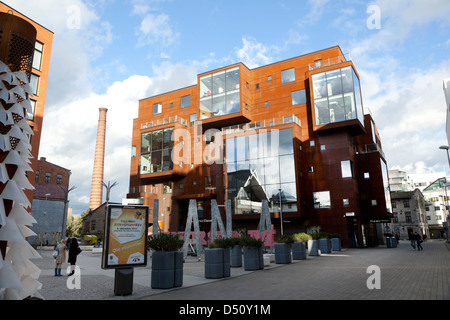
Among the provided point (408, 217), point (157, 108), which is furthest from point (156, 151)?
point (408, 217)

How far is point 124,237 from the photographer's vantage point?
10.4 metres

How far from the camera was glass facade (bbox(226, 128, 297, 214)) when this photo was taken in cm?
3797

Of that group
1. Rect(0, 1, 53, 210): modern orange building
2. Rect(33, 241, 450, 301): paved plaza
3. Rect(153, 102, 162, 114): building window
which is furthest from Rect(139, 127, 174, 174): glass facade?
Rect(33, 241, 450, 301): paved plaza

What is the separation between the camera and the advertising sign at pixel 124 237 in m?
9.96

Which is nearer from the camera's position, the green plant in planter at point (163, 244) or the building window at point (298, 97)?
the green plant in planter at point (163, 244)

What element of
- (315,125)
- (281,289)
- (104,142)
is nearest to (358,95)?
(315,125)

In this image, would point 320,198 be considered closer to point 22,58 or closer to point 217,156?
point 217,156

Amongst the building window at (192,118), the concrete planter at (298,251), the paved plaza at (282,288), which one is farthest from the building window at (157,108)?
the paved plaza at (282,288)

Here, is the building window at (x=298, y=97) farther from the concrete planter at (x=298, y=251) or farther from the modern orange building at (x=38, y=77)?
the modern orange building at (x=38, y=77)

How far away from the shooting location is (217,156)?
4409 centimetres

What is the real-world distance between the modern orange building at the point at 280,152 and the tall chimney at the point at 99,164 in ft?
67.9

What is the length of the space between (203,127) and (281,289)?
3781 cm
